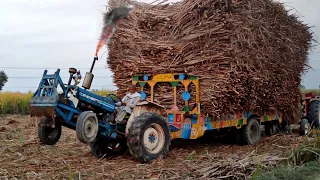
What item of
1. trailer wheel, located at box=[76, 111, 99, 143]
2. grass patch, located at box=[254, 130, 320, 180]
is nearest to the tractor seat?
trailer wheel, located at box=[76, 111, 99, 143]

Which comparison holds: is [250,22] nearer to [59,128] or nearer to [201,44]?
[201,44]

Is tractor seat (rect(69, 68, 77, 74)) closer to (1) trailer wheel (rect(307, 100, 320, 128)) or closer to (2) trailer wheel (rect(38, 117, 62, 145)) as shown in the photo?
(2) trailer wheel (rect(38, 117, 62, 145))

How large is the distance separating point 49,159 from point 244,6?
450 cm

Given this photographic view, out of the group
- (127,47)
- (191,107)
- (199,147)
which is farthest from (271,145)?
(127,47)

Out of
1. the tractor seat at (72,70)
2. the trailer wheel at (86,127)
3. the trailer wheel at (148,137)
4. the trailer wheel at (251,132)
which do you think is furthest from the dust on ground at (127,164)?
the tractor seat at (72,70)

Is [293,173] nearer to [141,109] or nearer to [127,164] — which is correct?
[127,164]

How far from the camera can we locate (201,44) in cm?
784

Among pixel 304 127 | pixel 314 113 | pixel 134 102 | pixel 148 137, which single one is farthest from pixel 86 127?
pixel 314 113

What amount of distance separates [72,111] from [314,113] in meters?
7.62

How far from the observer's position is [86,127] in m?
6.34

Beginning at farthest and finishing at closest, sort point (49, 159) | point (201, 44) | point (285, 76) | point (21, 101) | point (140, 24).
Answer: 1. point (21, 101)
2. point (285, 76)
3. point (140, 24)
4. point (201, 44)
5. point (49, 159)

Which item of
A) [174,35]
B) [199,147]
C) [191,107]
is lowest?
[199,147]

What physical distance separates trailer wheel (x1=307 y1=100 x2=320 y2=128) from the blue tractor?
6504 millimetres

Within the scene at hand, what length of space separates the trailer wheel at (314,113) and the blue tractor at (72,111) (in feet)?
21.3
